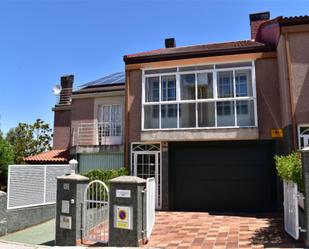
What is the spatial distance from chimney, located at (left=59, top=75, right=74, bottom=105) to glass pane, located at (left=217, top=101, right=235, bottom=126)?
11.3 meters

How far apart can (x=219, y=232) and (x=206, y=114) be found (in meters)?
5.51

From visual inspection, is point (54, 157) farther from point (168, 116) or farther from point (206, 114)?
point (206, 114)

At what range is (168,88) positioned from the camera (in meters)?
14.2

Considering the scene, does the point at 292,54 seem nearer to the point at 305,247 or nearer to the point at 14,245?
the point at 305,247

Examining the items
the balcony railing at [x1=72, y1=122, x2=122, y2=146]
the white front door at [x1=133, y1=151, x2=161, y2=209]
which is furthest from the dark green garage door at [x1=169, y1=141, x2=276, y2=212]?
the balcony railing at [x1=72, y1=122, x2=122, y2=146]

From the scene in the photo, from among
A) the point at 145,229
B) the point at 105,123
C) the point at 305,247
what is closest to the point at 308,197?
the point at 305,247

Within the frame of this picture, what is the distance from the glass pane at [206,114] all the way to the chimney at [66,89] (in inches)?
416

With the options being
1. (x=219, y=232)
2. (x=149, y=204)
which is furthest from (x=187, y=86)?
(x=219, y=232)

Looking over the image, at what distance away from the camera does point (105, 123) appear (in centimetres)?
1758

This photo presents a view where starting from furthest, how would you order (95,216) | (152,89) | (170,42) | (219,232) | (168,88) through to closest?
(170,42) < (152,89) < (168,88) < (95,216) < (219,232)

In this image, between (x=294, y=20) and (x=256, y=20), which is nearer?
(x=294, y=20)

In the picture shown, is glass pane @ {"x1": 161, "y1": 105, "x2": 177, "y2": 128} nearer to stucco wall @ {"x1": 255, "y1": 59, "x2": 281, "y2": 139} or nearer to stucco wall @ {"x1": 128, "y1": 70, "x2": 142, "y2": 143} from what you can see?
stucco wall @ {"x1": 128, "y1": 70, "x2": 142, "y2": 143}

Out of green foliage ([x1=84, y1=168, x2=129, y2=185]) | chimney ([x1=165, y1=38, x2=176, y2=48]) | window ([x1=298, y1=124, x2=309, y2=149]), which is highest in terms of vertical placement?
chimney ([x1=165, y1=38, x2=176, y2=48])

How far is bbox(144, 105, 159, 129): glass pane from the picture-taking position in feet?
46.5
